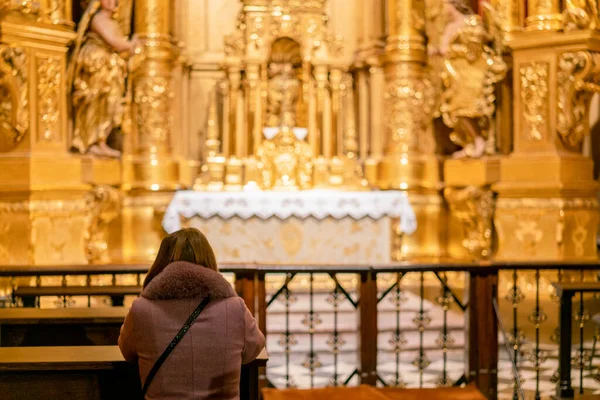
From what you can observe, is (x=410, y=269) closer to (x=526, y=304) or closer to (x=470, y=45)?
(x=526, y=304)

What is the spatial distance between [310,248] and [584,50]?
132 inches

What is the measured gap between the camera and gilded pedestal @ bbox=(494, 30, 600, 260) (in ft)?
27.4

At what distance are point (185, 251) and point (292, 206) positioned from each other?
5.64 meters

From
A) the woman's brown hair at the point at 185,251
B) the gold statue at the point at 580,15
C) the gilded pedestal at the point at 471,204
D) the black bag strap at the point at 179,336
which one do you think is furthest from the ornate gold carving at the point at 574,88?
the black bag strap at the point at 179,336

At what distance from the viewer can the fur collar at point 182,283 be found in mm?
3223

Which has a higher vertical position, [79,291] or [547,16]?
[547,16]

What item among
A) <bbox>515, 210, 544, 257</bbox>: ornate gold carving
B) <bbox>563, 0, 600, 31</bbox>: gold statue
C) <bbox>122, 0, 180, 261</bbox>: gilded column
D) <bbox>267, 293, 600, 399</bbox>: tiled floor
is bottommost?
<bbox>267, 293, 600, 399</bbox>: tiled floor

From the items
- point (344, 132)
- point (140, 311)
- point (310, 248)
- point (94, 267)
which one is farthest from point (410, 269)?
point (344, 132)

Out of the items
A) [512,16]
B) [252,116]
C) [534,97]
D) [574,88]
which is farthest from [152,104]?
[574,88]

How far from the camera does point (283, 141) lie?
9.69 meters

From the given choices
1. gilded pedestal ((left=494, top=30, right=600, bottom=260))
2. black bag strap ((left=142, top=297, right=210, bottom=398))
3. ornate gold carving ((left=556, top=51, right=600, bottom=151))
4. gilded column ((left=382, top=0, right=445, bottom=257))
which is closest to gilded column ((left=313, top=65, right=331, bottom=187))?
gilded column ((left=382, top=0, right=445, bottom=257))

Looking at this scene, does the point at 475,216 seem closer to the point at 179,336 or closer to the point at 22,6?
the point at 22,6

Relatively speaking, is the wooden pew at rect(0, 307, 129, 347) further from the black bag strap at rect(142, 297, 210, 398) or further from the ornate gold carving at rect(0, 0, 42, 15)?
the ornate gold carving at rect(0, 0, 42, 15)

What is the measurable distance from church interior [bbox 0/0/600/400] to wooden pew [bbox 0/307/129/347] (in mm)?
1684
